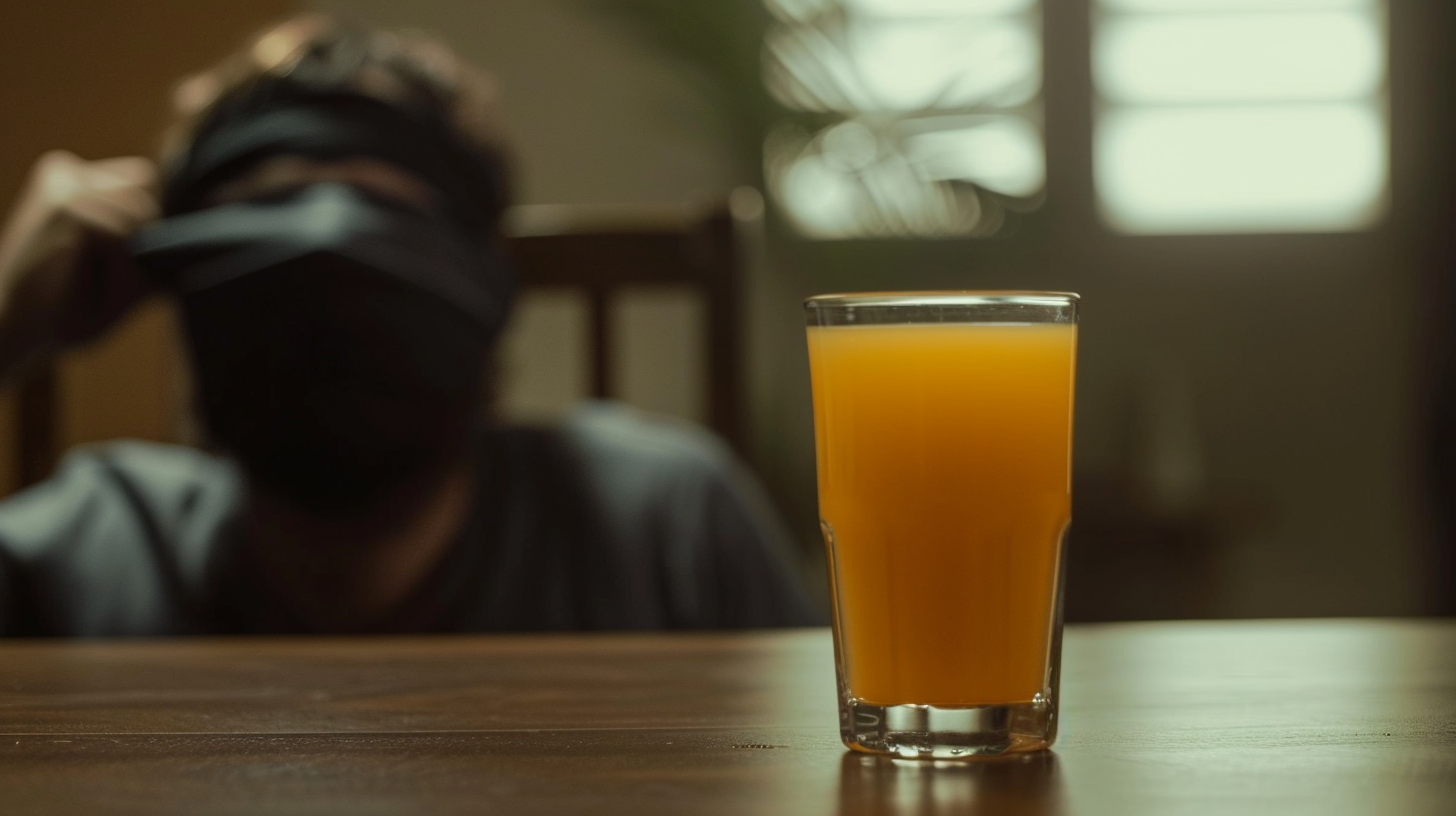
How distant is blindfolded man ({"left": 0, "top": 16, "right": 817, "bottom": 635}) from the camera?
1.16 metres

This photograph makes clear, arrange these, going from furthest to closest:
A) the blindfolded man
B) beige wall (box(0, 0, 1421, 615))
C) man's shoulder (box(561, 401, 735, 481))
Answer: beige wall (box(0, 0, 1421, 615)) < man's shoulder (box(561, 401, 735, 481)) < the blindfolded man

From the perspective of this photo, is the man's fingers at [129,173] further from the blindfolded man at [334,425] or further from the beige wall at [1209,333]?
the beige wall at [1209,333]

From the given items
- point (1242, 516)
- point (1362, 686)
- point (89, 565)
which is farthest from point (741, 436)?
point (1242, 516)

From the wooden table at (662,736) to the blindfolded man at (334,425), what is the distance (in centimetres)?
46

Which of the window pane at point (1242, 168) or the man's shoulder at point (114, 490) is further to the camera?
the window pane at point (1242, 168)

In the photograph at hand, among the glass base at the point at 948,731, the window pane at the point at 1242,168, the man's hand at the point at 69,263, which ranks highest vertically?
the window pane at the point at 1242,168

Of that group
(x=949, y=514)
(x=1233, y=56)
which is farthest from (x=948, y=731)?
(x=1233, y=56)

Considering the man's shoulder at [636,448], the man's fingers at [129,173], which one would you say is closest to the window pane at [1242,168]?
the man's shoulder at [636,448]

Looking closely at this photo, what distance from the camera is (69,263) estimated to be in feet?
4.19

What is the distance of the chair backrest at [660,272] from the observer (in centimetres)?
130

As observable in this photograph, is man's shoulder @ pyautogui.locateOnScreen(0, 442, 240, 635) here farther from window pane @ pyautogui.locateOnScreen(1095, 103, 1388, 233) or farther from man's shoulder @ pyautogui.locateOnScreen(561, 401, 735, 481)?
window pane @ pyautogui.locateOnScreen(1095, 103, 1388, 233)

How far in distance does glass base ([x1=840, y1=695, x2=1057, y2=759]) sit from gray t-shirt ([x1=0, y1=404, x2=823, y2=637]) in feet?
2.81

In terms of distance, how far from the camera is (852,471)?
0.42m

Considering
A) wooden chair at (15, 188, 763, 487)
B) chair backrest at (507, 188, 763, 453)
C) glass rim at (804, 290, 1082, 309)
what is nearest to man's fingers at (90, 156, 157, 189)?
wooden chair at (15, 188, 763, 487)
